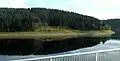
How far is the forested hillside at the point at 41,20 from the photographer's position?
100312 mm

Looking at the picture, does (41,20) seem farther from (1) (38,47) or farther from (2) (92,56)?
(2) (92,56)

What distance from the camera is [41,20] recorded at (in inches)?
4956

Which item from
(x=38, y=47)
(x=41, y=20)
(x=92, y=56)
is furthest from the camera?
(x=41, y=20)

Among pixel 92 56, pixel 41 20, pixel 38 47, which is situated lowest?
pixel 38 47

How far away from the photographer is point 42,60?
21.6 ft

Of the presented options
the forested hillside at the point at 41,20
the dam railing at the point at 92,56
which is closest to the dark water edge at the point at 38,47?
the dam railing at the point at 92,56

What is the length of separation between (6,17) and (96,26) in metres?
40.8

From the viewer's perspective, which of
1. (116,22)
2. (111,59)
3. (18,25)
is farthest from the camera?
(116,22)

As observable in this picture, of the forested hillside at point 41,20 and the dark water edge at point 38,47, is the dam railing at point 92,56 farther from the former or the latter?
the forested hillside at point 41,20

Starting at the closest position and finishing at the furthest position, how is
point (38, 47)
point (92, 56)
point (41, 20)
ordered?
point (92, 56) → point (38, 47) → point (41, 20)


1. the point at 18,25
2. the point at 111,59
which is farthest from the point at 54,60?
the point at 18,25

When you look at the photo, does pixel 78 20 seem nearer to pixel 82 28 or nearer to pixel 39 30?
pixel 82 28

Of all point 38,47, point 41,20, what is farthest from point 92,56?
point 41,20

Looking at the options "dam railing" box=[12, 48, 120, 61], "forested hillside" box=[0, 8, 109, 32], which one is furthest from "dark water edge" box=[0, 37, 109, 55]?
"forested hillside" box=[0, 8, 109, 32]
